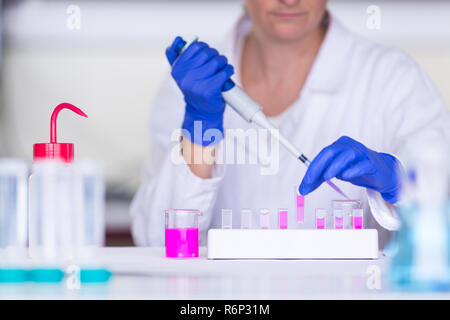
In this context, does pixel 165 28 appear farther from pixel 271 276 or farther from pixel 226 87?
pixel 271 276

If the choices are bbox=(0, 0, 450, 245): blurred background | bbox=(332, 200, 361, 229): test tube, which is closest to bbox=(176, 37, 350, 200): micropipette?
bbox=(332, 200, 361, 229): test tube

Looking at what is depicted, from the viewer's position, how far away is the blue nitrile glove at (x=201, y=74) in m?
1.35

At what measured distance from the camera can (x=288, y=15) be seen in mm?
1704

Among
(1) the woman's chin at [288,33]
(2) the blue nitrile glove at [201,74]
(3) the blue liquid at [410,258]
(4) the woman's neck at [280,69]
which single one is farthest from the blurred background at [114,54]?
(3) the blue liquid at [410,258]

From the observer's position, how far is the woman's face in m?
1.69

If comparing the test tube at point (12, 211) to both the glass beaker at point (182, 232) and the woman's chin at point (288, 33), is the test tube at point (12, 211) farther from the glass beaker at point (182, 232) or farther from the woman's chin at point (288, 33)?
the woman's chin at point (288, 33)

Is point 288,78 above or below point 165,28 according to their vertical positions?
below

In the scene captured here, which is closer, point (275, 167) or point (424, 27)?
point (275, 167)

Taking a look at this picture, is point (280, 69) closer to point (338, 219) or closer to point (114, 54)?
point (338, 219)

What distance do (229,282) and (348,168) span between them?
1.41ft

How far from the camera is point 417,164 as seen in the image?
69cm

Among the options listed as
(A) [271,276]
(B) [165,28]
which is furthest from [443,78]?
(A) [271,276]
